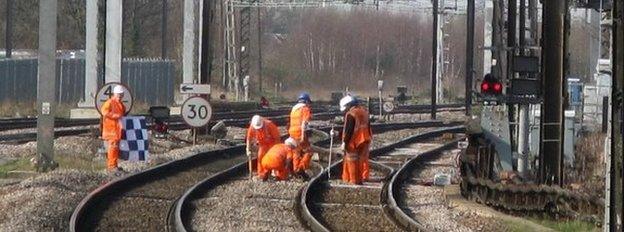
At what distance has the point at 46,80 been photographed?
23.7 meters

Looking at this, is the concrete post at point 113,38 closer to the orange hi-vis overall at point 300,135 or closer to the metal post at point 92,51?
the metal post at point 92,51

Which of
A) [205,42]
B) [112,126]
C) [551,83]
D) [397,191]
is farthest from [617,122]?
[205,42]

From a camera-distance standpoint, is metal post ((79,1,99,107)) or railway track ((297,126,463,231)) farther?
metal post ((79,1,99,107))

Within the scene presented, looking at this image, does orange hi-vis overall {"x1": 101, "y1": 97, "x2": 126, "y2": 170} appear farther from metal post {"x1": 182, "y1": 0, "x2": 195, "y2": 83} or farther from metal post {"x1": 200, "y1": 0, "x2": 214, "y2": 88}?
metal post {"x1": 182, "y1": 0, "x2": 195, "y2": 83}

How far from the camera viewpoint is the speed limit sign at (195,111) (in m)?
29.9

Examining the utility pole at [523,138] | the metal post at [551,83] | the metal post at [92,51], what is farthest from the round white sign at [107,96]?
the metal post at [92,51]

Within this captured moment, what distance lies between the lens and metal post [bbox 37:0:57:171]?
76.8 ft

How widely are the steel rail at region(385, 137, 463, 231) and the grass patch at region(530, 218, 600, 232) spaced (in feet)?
5.41

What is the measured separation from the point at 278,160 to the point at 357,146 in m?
1.36

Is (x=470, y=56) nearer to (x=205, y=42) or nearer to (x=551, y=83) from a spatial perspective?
(x=205, y=42)

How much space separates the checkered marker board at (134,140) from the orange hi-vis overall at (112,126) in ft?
4.14

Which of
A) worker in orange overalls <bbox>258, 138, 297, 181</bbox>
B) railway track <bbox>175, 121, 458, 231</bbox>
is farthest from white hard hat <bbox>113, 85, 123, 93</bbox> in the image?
worker in orange overalls <bbox>258, 138, 297, 181</bbox>

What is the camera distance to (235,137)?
3775cm

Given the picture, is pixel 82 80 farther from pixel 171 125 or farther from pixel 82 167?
pixel 82 167
